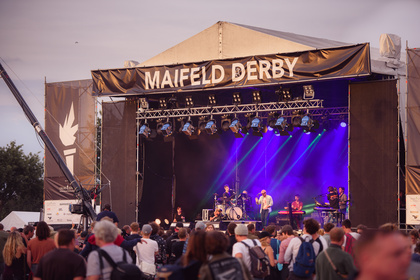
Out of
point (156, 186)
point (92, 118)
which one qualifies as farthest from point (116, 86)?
point (156, 186)

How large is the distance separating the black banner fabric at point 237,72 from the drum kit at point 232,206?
17.1ft

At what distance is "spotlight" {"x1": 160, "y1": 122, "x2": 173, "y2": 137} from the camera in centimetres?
1998

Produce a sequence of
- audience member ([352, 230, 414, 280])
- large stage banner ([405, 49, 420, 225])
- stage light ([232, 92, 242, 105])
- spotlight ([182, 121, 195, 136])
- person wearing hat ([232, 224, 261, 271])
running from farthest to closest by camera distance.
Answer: spotlight ([182, 121, 195, 136]), stage light ([232, 92, 242, 105]), large stage banner ([405, 49, 420, 225]), person wearing hat ([232, 224, 261, 271]), audience member ([352, 230, 414, 280])

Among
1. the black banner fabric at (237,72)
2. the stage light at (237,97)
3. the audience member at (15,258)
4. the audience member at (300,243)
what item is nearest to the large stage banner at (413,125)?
the black banner fabric at (237,72)

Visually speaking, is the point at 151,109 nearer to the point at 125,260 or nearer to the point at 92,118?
the point at 92,118

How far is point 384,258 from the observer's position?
7.45 feet

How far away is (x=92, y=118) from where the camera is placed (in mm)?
22547

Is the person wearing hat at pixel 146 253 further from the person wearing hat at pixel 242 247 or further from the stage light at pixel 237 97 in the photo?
the stage light at pixel 237 97

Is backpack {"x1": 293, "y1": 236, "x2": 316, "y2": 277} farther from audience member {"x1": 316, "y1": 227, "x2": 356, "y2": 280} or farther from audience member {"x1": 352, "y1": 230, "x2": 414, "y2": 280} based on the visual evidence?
audience member {"x1": 352, "y1": 230, "x2": 414, "y2": 280}

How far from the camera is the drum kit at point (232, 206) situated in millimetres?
21516

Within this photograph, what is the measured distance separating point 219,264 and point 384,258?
8.39 ft

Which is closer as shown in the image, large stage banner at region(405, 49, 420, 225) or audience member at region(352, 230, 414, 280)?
audience member at region(352, 230, 414, 280)

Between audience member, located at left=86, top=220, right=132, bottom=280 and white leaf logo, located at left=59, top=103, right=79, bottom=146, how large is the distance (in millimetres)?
17836

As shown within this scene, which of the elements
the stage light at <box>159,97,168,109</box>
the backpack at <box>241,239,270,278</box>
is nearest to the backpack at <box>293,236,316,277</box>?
the backpack at <box>241,239,270,278</box>
